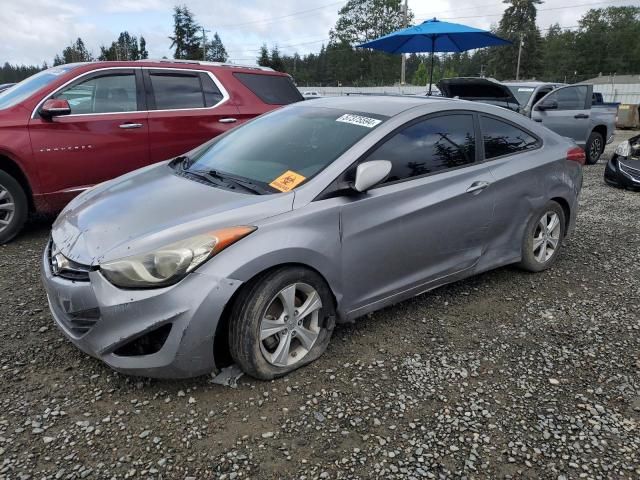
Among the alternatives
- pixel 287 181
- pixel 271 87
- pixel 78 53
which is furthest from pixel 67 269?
pixel 78 53

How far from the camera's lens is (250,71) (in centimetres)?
634

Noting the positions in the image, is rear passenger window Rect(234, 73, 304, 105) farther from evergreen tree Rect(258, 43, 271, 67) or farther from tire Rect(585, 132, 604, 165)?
evergreen tree Rect(258, 43, 271, 67)

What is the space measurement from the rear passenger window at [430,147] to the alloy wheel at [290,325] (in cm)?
92

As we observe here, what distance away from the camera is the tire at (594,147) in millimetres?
10633

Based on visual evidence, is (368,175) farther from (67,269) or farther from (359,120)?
(67,269)

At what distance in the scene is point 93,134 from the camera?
5039 mm

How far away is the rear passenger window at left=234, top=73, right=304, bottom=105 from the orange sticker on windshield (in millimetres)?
3545

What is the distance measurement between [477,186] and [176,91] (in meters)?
3.67

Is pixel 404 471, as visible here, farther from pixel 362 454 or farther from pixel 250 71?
pixel 250 71

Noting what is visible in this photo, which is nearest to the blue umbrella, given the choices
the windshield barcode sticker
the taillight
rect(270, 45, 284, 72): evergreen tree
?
the taillight

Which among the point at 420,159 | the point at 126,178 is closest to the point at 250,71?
the point at 126,178

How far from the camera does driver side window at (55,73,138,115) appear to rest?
4.99 metres

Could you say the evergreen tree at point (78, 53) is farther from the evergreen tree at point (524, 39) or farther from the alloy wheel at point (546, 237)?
the evergreen tree at point (524, 39)

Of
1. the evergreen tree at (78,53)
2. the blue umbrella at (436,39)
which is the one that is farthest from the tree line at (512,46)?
the blue umbrella at (436,39)
